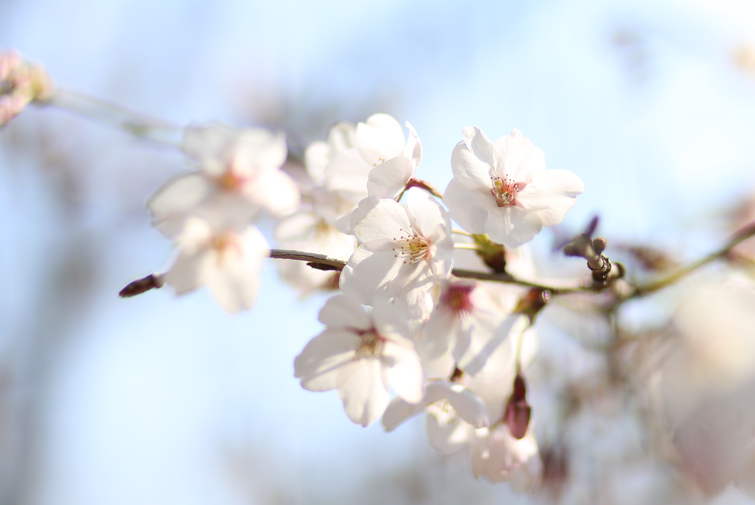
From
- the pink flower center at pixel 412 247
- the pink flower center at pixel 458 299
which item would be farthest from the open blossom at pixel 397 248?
the pink flower center at pixel 458 299

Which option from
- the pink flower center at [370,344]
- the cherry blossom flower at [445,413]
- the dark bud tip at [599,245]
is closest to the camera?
the dark bud tip at [599,245]

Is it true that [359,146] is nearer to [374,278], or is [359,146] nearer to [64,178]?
[374,278]

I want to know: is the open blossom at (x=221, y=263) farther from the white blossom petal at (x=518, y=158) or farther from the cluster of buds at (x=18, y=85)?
the cluster of buds at (x=18, y=85)

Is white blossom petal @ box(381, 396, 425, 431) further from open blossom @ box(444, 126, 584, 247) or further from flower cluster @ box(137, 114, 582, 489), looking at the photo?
open blossom @ box(444, 126, 584, 247)

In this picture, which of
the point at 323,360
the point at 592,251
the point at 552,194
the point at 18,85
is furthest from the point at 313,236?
the point at 18,85

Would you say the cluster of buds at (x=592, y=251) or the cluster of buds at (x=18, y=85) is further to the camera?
the cluster of buds at (x=18, y=85)

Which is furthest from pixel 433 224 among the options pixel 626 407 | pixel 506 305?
pixel 626 407

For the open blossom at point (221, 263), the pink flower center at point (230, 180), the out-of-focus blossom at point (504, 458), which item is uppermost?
the pink flower center at point (230, 180)
